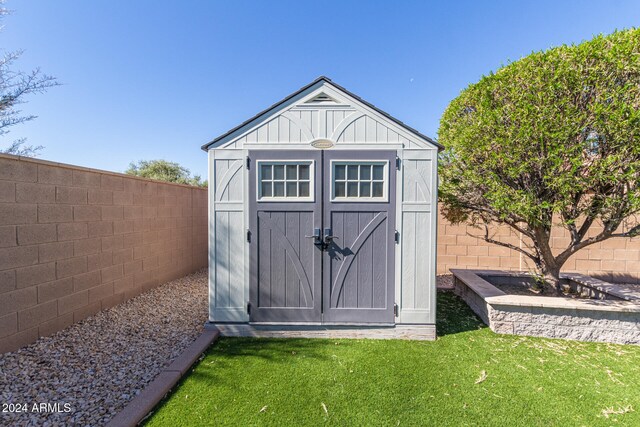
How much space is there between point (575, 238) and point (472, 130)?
2187 mm

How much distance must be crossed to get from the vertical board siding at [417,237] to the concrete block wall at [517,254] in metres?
2.82

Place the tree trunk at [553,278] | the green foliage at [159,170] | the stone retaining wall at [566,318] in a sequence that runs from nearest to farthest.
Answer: the stone retaining wall at [566,318] → the tree trunk at [553,278] → the green foliage at [159,170]

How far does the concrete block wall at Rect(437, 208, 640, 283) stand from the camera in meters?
5.32

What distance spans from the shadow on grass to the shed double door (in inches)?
39.6

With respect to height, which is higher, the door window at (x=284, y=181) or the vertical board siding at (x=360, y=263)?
the door window at (x=284, y=181)

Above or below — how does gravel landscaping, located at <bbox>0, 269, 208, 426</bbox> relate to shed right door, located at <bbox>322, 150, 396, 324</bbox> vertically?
below

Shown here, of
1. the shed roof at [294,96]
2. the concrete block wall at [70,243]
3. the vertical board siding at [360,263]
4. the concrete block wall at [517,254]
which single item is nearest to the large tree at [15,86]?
the concrete block wall at [70,243]

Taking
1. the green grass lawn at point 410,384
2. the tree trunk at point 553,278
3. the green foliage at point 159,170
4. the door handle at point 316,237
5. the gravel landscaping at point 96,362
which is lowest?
the green grass lawn at point 410,384

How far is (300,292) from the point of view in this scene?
3.31 metres

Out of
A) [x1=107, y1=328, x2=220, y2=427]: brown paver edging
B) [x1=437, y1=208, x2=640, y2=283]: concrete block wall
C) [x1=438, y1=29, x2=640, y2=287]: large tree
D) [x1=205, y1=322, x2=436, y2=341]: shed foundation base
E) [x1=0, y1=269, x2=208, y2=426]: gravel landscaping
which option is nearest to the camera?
[x1=107, y1=328, x2=220, y2=427]: brown paver edging

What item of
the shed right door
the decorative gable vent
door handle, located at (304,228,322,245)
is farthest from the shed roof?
door handle, located at (304,228,322,245)

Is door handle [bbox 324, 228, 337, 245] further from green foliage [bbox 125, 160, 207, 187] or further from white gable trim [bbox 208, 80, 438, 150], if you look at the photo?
green foliage [bbox 125, 160, 207, 187]

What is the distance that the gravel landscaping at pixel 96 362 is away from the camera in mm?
2057

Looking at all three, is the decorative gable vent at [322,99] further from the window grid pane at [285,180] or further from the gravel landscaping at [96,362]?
the gravel landscaping at [96,362]
